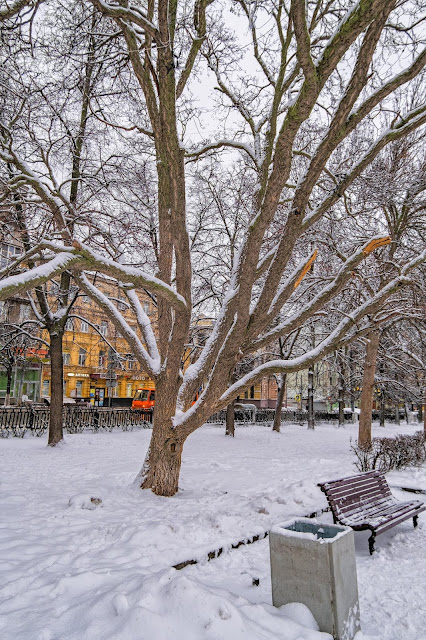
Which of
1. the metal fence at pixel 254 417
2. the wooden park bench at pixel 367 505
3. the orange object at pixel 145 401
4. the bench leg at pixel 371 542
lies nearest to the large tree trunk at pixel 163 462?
the wooden park bench at pixel 367 505

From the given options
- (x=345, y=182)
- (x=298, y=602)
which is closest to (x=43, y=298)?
(x=345, y=182)

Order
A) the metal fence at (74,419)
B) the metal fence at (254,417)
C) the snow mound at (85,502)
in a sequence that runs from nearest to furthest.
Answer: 1. the snow mound at (85,502)
2. the metal fence at (74,419)
3. the metal fence at (254,417)

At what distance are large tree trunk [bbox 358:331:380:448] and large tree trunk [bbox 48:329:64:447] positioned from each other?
919cm

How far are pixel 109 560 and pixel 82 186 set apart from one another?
983 cm

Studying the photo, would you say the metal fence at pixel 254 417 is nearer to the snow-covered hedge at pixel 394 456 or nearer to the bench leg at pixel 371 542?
the snow-covered hedge at pixel 394 456

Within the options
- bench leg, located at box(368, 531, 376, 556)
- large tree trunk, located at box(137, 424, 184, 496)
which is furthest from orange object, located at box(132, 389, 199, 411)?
bench leg, located at box(368, 531, 376, 556)

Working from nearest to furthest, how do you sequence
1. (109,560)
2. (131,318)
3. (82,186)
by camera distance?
(109,560)
(82,186)
(131,318)

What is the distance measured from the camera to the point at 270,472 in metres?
9.71

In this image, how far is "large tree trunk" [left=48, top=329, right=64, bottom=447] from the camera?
12.4 m

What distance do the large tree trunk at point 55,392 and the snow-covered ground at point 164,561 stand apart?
10.4ft

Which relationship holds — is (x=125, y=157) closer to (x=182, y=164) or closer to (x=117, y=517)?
(x=182, y=164)

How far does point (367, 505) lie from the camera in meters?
5.75

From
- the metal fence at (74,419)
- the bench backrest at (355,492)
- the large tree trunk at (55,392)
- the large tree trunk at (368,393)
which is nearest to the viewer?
the bench backrest at (355,492)

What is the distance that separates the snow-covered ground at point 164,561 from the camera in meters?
2.86
